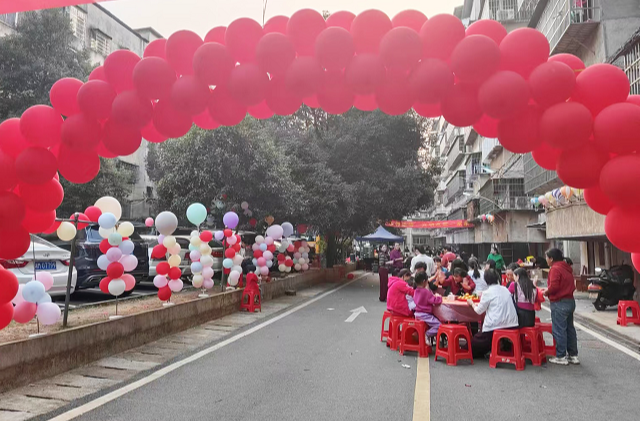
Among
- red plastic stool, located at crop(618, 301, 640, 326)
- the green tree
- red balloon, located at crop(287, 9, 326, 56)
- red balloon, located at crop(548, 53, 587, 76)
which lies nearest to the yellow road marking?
red balloon, located at crop(548, 53, 587, 76)

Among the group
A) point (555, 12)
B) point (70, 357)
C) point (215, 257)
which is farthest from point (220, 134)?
point (555, 12)

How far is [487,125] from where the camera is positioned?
13.3 feet

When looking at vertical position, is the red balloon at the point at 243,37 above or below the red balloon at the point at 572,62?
above

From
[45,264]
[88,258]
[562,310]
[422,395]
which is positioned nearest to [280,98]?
[422,395]

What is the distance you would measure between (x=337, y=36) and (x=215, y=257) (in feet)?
41.1

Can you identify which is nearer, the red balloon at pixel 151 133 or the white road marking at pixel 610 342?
the red balloon at pixel 151 133

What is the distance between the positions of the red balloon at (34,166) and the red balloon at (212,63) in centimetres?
156

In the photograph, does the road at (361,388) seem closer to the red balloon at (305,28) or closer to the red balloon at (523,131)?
the red balloon at (523,131)

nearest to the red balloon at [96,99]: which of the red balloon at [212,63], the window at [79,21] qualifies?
the red balloon at [212,63]

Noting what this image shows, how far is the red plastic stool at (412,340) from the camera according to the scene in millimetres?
7367

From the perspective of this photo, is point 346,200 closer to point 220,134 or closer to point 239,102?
point 220,134

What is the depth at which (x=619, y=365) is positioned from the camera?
7.07 metres

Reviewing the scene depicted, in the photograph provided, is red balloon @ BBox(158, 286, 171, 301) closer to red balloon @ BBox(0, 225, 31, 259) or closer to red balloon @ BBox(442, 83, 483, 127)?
red balloon @ BBox(0, 225, 31, 259)

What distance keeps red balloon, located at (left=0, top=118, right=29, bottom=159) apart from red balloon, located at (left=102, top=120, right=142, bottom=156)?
0.73m
